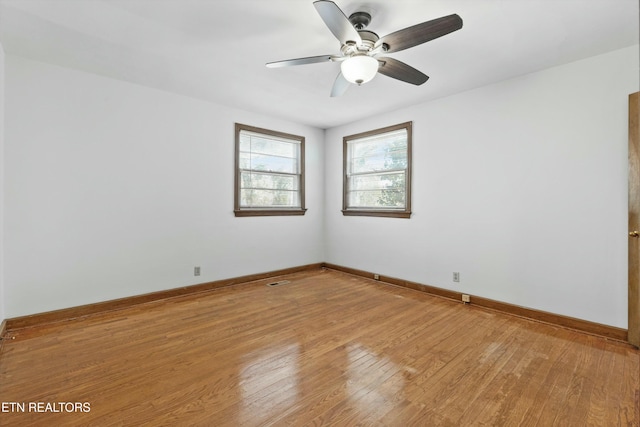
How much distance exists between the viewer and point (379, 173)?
180 inches

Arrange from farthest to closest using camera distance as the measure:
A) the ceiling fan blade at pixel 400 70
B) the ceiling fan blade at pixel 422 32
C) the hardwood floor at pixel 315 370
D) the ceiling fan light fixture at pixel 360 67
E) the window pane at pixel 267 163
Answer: the window pane at pixel 267 163, the ceiling fan blade at pixel 400 70, the ceiling fan light fixture at pixel 360 67, the ceiling fan blade at pixel 422 32, the hardwood floor at pixel 315 370

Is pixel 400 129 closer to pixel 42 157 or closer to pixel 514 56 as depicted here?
pixel 514 56

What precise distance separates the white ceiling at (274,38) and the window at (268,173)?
1.10 m

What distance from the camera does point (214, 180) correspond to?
13.3 ft

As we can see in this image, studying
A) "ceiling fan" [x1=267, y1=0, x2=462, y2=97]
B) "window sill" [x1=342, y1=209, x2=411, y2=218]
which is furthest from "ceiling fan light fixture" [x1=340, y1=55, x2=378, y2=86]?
"window sill" [x1=342, y1=209, x2=411, y2=218]

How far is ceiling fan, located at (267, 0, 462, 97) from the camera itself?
1759mm

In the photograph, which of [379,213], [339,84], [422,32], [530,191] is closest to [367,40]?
[422,32]

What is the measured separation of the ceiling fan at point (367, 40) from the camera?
176cm

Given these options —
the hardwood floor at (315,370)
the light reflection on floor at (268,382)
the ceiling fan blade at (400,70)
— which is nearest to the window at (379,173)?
the ceiling fan blade at (400,70)

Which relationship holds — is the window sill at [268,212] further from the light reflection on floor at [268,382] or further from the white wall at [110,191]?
the light reflection on floor at [268,382]

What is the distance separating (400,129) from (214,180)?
8.96 ft

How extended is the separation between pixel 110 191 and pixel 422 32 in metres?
3.37

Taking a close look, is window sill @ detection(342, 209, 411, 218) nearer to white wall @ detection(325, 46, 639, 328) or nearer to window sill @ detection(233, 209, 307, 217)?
white wall @ detection(325, 46, 639, 328)

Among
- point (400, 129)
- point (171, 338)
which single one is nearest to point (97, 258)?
point (171, 338)
